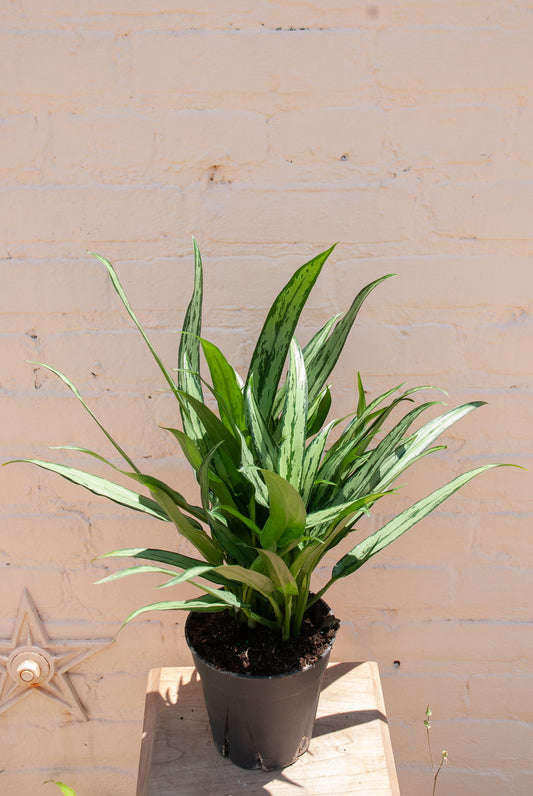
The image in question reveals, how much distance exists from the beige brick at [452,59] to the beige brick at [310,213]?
0.48ft

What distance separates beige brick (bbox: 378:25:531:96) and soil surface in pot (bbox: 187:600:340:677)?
74 cm

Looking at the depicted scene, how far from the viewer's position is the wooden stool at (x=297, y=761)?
2.84 feet

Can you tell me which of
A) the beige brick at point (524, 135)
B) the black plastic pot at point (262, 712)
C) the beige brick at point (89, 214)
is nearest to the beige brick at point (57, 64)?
the beige brick at point (89, 214)

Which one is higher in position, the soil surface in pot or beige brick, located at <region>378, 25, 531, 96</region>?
beige brick, located at <region>378, 25, 531, 96</region>

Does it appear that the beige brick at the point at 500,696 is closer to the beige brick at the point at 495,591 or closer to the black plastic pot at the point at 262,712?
the beige brick at the point at 495,591

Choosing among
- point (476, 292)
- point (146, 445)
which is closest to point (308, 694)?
point (146, 445)

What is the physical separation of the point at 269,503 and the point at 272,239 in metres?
0.45

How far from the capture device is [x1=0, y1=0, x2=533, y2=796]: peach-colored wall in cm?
93

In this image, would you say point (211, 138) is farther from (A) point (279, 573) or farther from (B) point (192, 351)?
(A) point (279, 573)

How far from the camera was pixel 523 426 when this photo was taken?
3.53 ft

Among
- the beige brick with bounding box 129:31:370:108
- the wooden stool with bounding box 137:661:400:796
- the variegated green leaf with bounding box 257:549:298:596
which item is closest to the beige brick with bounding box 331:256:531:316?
the beige brick with bounding box 129:31:370:108

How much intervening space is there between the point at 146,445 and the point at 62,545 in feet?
0.77

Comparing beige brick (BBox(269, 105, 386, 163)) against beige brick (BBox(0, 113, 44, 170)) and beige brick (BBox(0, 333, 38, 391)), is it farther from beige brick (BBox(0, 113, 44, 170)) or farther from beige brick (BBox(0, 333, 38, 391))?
beige brick (BBox(0, 333, 38, 391))

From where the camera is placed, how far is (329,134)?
0.97 m
